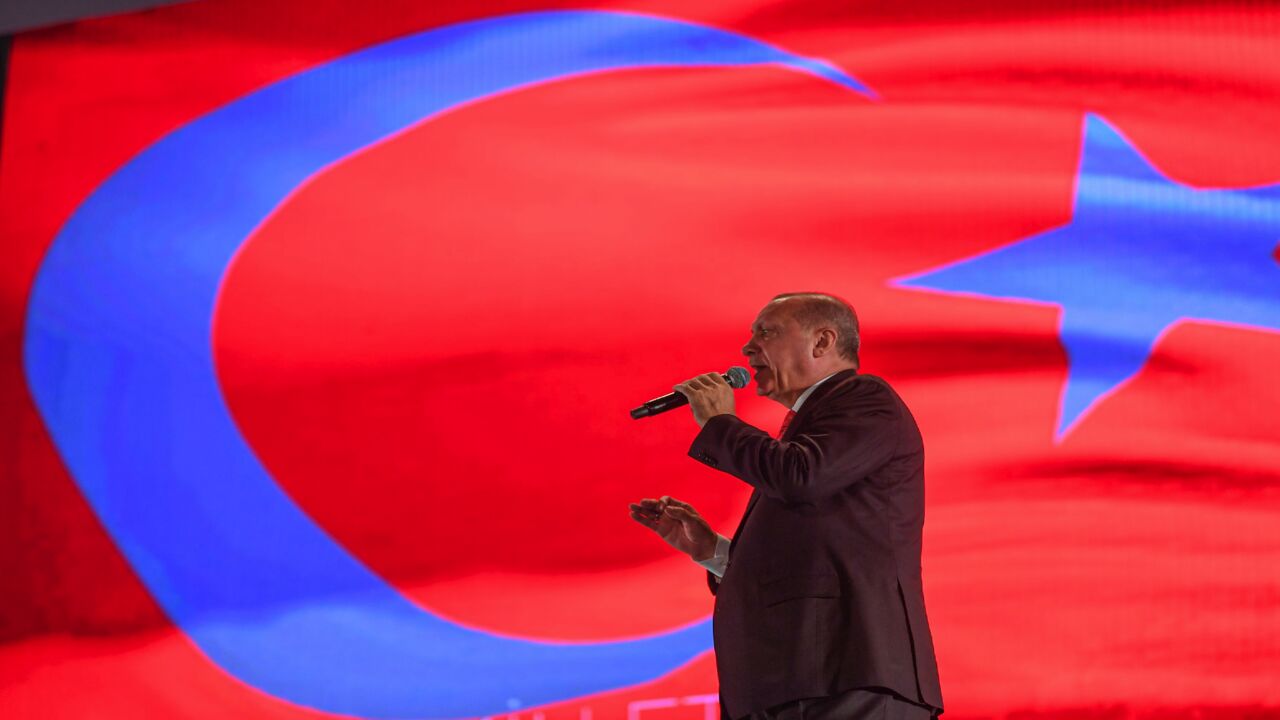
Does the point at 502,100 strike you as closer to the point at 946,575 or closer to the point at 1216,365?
the point at 946,575

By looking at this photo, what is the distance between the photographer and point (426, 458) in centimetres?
335

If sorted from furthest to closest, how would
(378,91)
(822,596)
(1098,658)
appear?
1. (378,91)
2. (1098,658)
3. (822,596)

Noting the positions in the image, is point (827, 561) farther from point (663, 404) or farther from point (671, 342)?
point (671, 342)

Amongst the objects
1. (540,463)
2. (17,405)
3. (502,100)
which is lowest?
(540,463)

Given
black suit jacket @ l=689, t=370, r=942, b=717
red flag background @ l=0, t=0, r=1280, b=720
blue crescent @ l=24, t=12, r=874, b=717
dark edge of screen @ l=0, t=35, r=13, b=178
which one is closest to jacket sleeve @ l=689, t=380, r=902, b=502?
black suit jacket @ l=689, t=370, r=942, b=717

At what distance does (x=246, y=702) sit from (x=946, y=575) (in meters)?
Result: 1.87

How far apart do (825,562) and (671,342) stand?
1438mm

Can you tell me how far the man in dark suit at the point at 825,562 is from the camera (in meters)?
1.82

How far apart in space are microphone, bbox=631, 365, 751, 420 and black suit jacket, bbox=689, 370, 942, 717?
0.12m

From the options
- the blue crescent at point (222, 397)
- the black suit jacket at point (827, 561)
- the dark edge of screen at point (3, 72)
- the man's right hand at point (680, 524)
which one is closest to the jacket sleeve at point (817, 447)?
the black suit jacket at point (827, 561)

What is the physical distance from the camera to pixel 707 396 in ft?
6.47

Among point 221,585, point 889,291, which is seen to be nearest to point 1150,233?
A: point 889,291

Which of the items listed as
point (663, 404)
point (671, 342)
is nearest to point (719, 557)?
point (663, 404)

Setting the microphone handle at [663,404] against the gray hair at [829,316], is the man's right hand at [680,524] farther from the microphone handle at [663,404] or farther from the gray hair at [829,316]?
the gray hair at [829,316]
